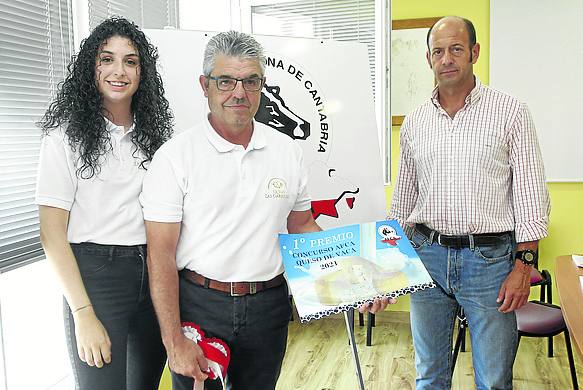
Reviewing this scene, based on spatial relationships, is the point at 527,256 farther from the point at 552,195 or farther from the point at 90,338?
the point at 552,195

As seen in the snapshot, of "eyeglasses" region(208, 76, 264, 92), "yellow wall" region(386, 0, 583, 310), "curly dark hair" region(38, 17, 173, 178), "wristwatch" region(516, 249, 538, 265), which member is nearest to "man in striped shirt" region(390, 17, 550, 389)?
"wristwatch" region(516, 249, 538, 265)

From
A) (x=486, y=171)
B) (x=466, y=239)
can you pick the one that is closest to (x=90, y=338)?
(x=466, y=239)

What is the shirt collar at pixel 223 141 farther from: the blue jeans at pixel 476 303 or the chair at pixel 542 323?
the chair at pixel 542 323

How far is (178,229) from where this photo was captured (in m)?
1.41

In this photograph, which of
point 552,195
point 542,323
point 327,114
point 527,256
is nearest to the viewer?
point 527,256

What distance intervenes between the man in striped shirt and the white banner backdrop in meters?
0.37

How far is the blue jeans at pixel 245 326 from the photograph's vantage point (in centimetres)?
146

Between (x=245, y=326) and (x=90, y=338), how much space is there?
0.39m

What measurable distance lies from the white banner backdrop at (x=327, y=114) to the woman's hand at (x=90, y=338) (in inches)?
34.4

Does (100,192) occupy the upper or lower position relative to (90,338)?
upper

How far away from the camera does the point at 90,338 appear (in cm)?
143

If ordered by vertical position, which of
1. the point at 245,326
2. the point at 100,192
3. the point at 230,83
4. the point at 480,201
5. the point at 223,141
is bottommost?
the point at 245,326

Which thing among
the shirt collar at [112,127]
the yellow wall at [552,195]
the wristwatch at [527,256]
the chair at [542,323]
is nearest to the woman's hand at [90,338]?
the shirt collar at [112,127]

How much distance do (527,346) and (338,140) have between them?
216 cm
